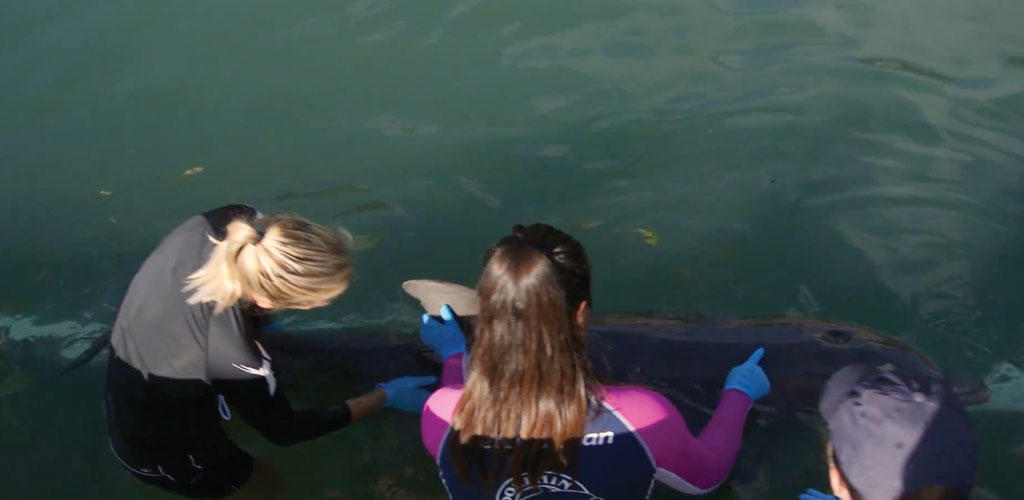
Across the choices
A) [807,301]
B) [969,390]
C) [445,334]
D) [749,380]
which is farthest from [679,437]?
[807,301]

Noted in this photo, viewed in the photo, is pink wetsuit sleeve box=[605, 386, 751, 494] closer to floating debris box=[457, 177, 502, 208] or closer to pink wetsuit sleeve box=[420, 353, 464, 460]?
pink wetsuit sleeve box=[420, 353, 464, 460]

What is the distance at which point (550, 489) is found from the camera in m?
2.57

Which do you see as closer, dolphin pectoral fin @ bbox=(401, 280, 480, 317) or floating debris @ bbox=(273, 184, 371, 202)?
dolphin pectoral fin @ bbox=(401, 280, 480, 317)

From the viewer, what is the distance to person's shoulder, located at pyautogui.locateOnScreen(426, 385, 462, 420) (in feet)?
8.43

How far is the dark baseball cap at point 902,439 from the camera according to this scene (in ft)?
7.35

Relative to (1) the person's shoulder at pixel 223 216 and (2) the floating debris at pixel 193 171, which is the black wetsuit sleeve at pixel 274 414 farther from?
(2) the floating debris at pixel 193 171

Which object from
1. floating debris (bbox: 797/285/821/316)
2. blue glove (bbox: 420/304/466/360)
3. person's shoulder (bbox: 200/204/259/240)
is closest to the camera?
person's shoulder (bbox: 200/204/259/240)

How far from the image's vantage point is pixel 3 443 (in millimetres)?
4496

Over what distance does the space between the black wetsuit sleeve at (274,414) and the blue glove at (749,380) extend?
1425mm

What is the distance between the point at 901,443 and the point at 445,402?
118 cm

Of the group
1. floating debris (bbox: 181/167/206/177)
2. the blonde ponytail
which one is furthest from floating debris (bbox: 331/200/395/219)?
the blonde ponytail

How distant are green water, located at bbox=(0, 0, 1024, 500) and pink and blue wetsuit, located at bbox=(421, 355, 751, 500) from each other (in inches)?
53.3

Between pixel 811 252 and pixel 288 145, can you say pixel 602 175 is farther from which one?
pixel 288 145

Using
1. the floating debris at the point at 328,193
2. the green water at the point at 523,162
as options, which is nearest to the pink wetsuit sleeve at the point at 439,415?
the green water at the point at 523,162
